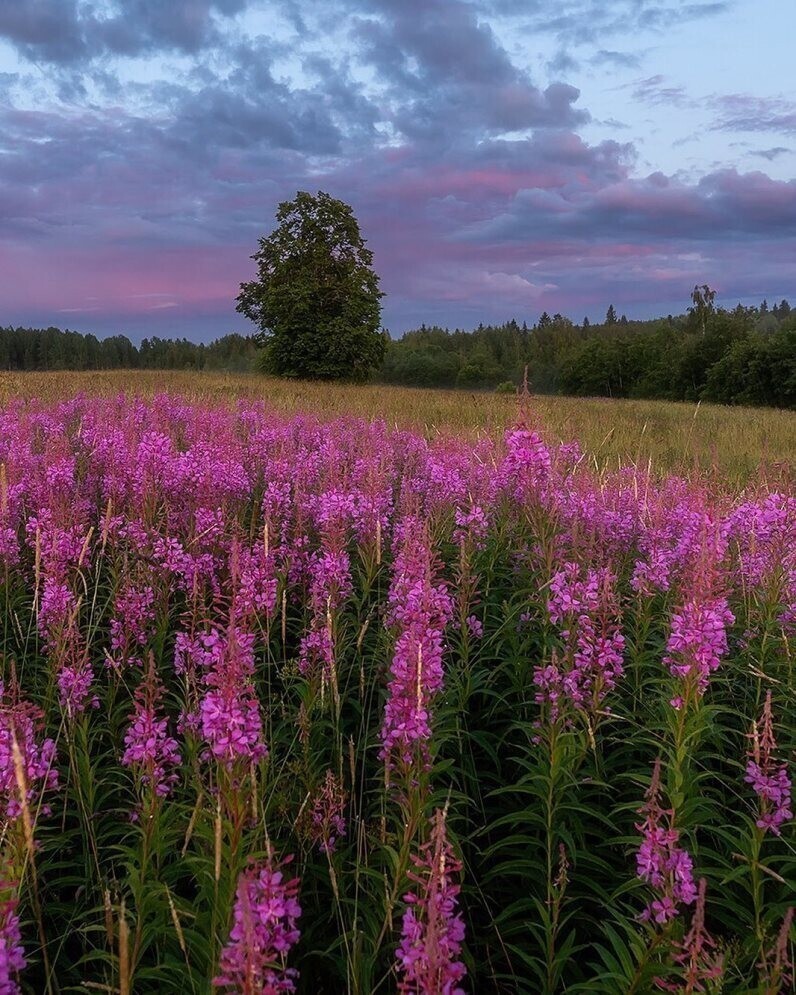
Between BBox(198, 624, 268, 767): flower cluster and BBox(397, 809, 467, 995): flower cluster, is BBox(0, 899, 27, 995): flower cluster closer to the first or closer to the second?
BBox(198, 624, 268, 767): flower cluster

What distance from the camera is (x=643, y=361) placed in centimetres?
9862

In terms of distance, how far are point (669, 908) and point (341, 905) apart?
4.24 ft

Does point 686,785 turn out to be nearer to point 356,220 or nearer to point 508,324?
point 356,220

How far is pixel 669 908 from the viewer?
1.99 m

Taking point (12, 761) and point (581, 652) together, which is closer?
point (12, 761)

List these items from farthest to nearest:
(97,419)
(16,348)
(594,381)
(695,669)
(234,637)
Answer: (16,348) → (594,381) → (97,419) → (695,669) → (234,637)

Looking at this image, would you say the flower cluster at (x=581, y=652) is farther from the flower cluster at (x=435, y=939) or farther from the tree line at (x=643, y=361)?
the tree line at (x=643, y=361)

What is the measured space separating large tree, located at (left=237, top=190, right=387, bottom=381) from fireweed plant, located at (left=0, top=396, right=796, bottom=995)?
40.4 m

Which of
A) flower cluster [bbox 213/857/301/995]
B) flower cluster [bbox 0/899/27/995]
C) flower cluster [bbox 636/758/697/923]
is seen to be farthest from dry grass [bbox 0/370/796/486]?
flower cluster [bbox 0/899/27/995]

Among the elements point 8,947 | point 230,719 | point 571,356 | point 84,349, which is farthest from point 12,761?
point 84,349

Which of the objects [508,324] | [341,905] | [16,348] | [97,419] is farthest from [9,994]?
[508,324]

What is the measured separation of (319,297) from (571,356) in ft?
226

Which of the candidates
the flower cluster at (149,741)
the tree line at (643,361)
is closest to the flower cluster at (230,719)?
the flower cluster at (149,741)

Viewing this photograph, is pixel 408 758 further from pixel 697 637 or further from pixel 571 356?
pixel 571 356
